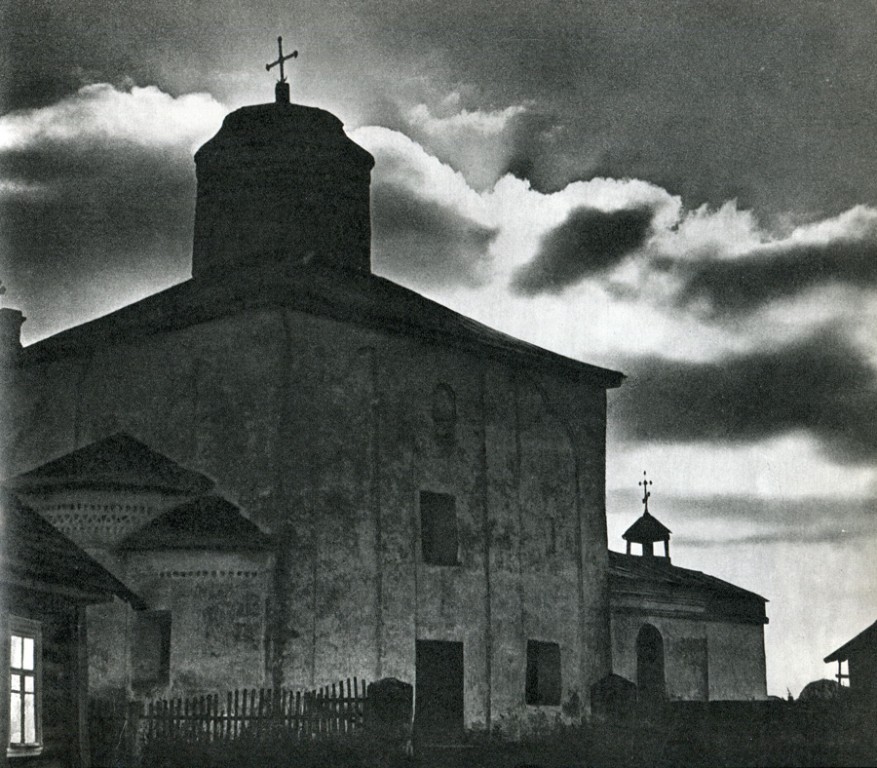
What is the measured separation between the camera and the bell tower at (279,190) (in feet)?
90.1

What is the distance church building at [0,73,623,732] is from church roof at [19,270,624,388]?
0.06 m

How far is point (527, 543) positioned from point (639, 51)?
9.56 metres

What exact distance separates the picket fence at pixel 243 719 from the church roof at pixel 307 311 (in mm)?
6726

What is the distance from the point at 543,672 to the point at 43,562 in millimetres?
12825

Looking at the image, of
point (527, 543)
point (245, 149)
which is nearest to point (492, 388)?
point (527, 543)

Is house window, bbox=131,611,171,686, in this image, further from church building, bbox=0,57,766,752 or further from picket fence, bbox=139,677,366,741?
picket fence, bbox=139,677,366,741

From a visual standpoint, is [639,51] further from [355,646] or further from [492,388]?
[355,646]

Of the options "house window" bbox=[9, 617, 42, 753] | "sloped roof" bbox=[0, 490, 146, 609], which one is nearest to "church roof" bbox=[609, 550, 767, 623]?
"sloped roof" bbox=[0, 490, 146, 609]

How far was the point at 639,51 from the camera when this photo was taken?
70.5 ft

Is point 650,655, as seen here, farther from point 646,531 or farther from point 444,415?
point 444,415

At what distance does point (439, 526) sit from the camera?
82.7 ft

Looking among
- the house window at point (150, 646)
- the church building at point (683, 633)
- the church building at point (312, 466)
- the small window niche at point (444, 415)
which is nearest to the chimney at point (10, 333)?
the church building at point (312, 466)

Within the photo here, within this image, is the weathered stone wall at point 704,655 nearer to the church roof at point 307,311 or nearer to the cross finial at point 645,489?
the cross finial at point 645,489

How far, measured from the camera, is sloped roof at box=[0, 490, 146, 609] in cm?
1535
